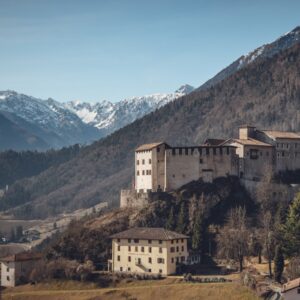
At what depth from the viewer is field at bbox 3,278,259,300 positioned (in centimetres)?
12619

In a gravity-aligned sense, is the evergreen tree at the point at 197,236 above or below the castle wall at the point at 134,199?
below

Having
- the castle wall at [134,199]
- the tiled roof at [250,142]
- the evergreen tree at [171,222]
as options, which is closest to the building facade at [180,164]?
the castle wall at [134,199]

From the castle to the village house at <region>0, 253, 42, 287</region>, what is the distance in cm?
2450

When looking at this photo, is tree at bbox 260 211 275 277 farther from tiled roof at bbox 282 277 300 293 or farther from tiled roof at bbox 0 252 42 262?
tiled roof at bbox 0 252 42 262

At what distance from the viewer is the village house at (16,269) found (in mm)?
154625

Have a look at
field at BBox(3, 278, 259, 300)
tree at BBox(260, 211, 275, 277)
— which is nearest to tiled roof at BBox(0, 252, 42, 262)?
field at BBox(3, 278, 259, 300)

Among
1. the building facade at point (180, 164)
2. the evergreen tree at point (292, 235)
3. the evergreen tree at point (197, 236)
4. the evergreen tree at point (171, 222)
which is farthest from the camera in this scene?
the building facade at point (180, 164)

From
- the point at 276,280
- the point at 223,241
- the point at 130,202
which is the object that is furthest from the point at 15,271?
the point at 276,280

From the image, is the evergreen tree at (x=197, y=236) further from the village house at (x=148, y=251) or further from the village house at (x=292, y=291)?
the village house at (x=292, y=291)

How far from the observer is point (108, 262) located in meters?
152

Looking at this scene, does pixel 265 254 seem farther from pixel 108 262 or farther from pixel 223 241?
pixel 108 262

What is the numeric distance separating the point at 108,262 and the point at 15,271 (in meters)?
17.3

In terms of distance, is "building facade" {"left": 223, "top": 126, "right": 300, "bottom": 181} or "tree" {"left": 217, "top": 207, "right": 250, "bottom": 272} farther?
"building facade" {"left": 223, "top": 126, "right": 300, "bottom": 181}

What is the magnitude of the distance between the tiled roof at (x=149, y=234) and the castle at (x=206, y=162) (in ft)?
50.6
